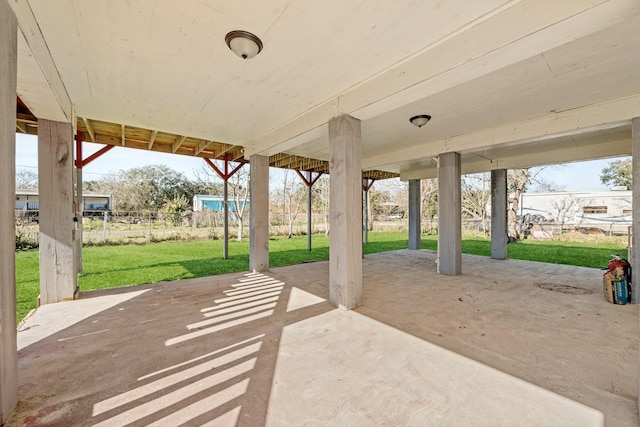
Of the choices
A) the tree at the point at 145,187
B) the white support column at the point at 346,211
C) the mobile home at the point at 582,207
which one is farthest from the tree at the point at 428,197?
the tree at the point at 145,187

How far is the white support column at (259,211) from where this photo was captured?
18.5 feet

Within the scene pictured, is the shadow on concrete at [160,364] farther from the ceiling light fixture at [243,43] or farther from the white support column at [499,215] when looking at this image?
the white support column at [499,215]

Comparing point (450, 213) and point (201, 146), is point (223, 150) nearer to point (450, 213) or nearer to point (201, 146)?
point (201, 146)

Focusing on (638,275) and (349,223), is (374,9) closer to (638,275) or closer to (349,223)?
(349,223)

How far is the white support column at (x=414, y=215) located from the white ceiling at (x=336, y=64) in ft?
15.5

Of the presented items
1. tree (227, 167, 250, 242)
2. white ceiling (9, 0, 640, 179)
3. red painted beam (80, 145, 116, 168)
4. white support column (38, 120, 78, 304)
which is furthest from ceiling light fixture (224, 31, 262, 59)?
tree (227, 167, 250, 242)

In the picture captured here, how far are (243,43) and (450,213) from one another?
5.01 meters

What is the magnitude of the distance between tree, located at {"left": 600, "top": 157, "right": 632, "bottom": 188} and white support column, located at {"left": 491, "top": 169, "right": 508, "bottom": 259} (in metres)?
14.8

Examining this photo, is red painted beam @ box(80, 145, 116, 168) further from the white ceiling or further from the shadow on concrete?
the shadow on concrete

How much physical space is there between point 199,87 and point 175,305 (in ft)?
9.62

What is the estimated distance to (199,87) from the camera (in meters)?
3.37

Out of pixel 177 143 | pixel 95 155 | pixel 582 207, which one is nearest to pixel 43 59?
pixel 95 155

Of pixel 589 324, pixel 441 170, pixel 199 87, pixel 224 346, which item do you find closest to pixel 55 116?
pixel 199 87

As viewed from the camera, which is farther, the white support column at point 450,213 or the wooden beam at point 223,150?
the wooden beam at point 223,150
